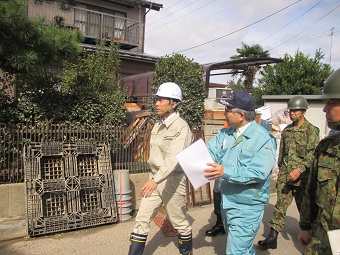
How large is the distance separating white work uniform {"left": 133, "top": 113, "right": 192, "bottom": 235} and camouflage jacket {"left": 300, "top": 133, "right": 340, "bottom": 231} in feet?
5.06

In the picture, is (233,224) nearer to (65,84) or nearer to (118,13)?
(65,84)

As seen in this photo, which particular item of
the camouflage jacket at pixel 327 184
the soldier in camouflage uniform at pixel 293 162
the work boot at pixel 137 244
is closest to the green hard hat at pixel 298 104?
the soldier in camouflage uniform at pixel 293 162

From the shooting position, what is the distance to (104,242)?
4.41 metres

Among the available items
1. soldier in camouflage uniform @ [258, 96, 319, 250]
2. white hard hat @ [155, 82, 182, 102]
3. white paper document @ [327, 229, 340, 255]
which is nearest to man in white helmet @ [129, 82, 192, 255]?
white hard hat @ [155, 82, 182, 102]

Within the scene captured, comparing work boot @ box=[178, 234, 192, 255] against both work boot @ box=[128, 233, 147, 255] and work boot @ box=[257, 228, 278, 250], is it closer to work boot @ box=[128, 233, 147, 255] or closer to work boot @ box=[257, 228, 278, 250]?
work boot @ box=[128, 233, 147, 255]

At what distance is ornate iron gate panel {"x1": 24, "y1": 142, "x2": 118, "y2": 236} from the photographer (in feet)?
15.0

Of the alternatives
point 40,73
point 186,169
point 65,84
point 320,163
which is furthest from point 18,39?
point 320,163

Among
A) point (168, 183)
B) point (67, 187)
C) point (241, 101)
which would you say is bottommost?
point (67, 187)

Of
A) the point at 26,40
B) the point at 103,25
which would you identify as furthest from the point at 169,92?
the point at 103,25

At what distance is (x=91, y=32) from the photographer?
15438 millimetres

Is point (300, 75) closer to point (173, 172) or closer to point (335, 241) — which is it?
point (173, 172)

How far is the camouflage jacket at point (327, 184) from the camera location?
6.19 ft

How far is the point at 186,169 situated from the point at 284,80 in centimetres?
1609

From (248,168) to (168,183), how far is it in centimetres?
114
